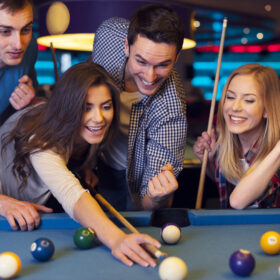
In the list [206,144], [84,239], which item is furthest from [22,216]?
[206,144]

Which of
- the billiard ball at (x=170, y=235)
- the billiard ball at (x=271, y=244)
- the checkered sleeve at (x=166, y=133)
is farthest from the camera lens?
the checkered sleeve at (x=166, y=133)

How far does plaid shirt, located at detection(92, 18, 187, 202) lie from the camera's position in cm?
237

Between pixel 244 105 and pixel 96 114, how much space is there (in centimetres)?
73

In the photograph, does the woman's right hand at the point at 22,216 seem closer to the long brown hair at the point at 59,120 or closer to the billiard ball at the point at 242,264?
the long brown hair at the point at 59,120

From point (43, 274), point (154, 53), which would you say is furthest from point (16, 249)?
point (154, 53)

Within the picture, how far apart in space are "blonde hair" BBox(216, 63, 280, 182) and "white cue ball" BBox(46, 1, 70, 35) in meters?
1.00

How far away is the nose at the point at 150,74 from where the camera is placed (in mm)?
2131

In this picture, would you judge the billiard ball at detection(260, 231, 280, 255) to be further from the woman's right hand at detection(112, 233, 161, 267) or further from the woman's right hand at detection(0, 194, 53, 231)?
the woman's right hand at detection(0, 194, 53, 231)

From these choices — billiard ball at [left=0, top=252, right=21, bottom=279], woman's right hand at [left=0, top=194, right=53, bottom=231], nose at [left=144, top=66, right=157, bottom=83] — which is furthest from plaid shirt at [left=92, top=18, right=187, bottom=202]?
billiard ball at [left=0, top=252, right=21, bottom=279]

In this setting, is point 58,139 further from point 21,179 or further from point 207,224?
point 207,224

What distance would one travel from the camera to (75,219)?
5.56 ft

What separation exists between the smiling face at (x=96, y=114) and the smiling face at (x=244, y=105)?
596mm

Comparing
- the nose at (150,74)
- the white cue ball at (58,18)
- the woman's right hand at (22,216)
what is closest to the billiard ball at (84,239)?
the woman's right hand at (22,216)

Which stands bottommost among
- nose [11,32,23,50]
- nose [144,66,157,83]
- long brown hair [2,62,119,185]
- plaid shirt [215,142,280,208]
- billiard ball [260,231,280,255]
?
plaid shirt [215,142,280,208]
